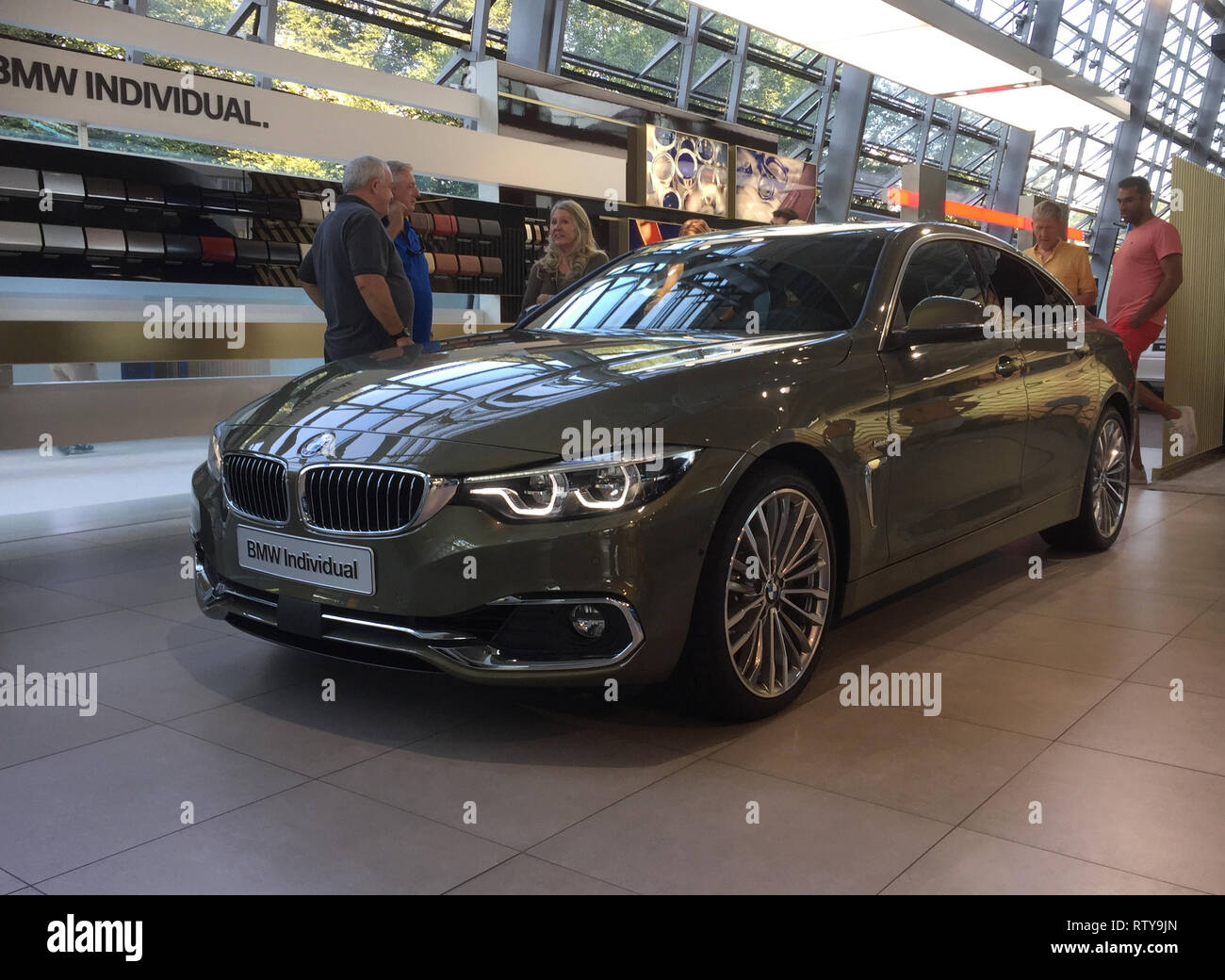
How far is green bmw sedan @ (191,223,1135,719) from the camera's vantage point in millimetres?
2588

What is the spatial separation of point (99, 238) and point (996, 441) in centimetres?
478

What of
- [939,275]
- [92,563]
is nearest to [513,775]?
[939,275]

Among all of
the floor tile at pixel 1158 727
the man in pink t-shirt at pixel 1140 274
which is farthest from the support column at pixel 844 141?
the floor tile at pixel 1158 727

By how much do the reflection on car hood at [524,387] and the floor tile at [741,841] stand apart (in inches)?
32.9

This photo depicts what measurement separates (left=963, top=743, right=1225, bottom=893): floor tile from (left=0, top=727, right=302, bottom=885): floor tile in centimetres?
161

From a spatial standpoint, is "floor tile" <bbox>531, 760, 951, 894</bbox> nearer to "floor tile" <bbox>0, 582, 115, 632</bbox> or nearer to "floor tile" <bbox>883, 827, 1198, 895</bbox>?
"floor tile" <bbox>883, 827, 1198, 895</bbox>

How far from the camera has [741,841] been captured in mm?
2307

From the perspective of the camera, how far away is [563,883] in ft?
6.98

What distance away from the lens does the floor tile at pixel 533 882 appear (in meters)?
2.10

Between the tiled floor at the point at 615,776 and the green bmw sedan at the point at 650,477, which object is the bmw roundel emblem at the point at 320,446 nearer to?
the green bmw sedan at the point at 650,477

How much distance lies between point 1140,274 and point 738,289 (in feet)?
15.1

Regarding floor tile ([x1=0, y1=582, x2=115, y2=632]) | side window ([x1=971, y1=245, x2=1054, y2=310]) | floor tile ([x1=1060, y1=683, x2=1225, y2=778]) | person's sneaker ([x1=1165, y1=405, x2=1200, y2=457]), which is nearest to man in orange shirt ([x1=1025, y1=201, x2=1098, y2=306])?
person's sneaker ([x1=1165, y1=405, x2=1200, y2=457])

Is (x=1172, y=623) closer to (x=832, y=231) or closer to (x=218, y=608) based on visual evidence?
(x=832, y=231)

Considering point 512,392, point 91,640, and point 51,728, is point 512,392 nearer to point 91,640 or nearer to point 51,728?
point 51,728
